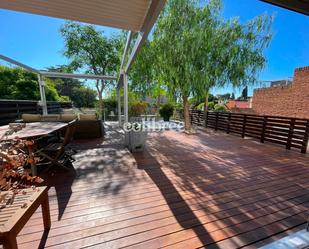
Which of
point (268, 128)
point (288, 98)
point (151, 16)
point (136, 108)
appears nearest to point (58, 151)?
point (151, 16)

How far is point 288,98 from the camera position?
8.45 m

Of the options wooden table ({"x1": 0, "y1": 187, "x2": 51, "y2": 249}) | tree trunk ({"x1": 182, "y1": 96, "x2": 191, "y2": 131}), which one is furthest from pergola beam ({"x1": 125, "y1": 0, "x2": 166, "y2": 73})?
tree trunk ({"x1": 182, "y1": 96, "x2": 191, "y2": 131})

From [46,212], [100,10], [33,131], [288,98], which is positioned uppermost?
[100,10]

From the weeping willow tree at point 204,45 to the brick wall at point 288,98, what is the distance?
9.33ft

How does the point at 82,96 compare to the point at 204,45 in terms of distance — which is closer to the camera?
the point at 204,45

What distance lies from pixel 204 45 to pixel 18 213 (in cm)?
623

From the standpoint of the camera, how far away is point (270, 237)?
1.56m

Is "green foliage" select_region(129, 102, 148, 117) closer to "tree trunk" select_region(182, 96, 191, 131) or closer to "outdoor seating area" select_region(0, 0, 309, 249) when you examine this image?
"outdoor seating area" select_region(0, 0, 309, 249)

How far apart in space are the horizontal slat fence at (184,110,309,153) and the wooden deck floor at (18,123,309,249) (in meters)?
1.12

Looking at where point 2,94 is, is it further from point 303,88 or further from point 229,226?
point 303,88

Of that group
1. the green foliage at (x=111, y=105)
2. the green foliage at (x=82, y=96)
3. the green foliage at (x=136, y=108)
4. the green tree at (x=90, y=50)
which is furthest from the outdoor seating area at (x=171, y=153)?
the green foliage at (x=82, y=96)

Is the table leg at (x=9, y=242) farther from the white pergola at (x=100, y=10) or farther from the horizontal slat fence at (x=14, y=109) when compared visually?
the horizontal slat fence at (x=14, y=109)

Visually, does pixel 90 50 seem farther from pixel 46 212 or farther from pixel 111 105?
pixel 46 212

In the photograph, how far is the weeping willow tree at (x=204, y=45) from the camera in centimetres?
576
